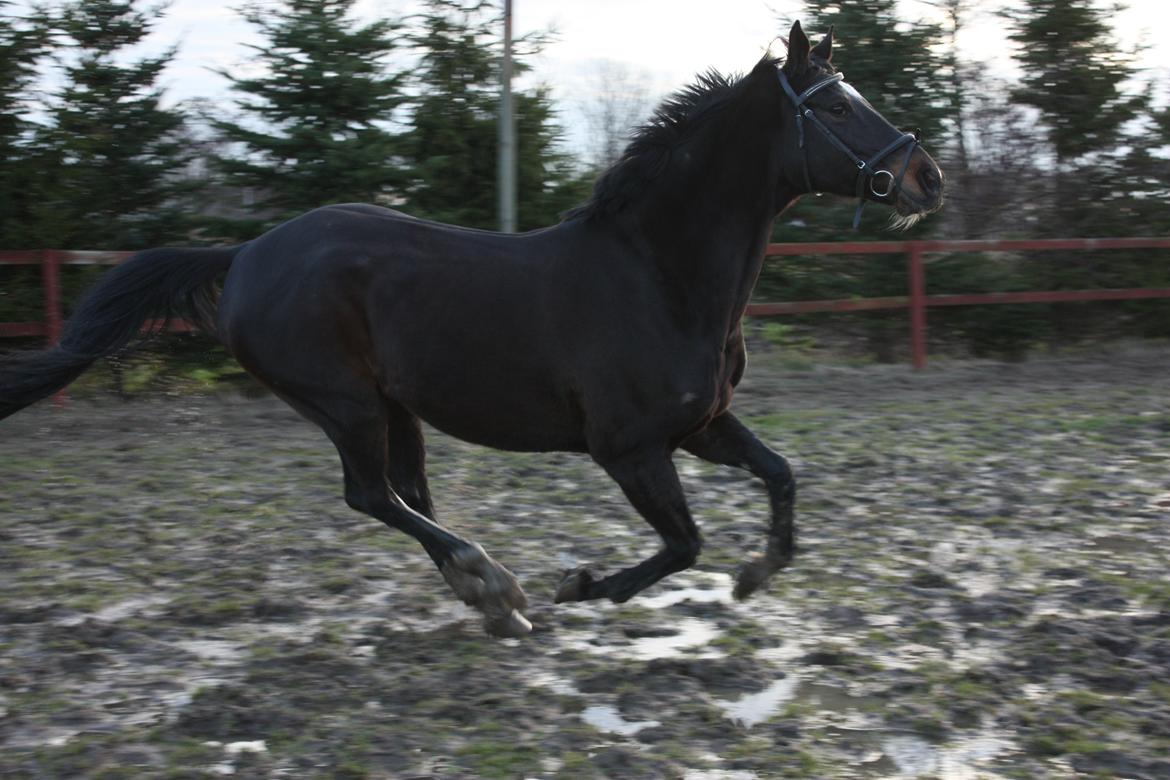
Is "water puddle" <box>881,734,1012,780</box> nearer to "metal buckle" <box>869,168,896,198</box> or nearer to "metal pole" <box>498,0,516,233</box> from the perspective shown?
"metal buckle" <box>869,168,896,198</box>

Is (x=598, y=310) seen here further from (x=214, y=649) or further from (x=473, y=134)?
(x=473, y=134)

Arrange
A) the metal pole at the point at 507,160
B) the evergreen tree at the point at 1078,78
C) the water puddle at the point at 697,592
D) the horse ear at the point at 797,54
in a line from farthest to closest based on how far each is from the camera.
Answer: the evergreen tree at the point at 1078,78 → the metal pole at the point at 507,160 → the water puddle at the point at 697,592 → the horse ear at the point at 797,54

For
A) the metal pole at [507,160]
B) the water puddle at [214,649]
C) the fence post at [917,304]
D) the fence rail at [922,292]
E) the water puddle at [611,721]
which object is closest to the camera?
the water puddle at [611,721]

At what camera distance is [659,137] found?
4.20 m

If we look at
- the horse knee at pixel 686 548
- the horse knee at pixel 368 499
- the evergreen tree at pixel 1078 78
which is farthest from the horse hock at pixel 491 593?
the evergreen tree at pixel 1078 78

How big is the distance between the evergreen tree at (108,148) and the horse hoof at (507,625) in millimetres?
5992

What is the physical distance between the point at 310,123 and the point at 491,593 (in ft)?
21.2

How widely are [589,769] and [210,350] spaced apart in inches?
262

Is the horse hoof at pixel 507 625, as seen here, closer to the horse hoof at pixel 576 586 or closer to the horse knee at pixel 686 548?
the horse hoof at pixel 576 586

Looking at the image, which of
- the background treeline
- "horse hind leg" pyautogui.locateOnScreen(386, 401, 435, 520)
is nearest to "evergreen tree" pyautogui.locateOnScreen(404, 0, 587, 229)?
the background treeline

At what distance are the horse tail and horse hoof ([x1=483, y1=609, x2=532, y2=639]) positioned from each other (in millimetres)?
1649

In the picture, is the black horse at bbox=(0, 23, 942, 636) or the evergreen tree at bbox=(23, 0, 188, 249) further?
the evergreen tree at bbox=(23, 0, 188, 249)

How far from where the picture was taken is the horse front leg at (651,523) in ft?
13.0

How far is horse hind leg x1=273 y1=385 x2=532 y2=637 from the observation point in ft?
13.3
